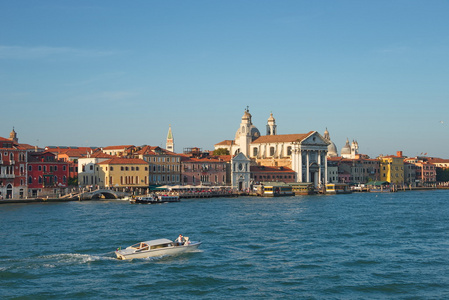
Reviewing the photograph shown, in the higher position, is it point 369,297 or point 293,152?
point 293,152

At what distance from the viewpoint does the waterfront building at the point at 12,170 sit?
2298 inches

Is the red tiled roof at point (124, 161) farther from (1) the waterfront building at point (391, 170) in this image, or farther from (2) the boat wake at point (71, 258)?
(1) the waterfront building at point (391, 170)

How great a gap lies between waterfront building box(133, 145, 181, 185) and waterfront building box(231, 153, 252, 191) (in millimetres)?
7473

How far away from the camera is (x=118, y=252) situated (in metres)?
26.0

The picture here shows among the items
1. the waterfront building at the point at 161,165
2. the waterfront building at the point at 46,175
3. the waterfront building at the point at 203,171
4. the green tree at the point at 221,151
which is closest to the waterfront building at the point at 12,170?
the waterfront building at the point at 46,175

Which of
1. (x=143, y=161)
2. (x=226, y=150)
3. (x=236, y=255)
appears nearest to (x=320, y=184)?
(x=226, y=150)

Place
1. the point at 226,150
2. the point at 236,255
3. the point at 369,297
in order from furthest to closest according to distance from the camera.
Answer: the point at 226,150
the point at 236,255
the point at 369,297

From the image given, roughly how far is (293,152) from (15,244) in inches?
2407

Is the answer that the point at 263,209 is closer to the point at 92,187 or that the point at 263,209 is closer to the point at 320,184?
the point at 92,187

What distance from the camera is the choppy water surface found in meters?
21.3

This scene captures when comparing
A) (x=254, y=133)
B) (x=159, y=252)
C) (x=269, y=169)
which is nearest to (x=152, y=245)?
(x=159, y=252)

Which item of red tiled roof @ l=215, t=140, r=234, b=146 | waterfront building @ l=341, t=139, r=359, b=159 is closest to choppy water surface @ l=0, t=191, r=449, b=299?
red tiled roof @ l=215, t=140, r=234, b=146

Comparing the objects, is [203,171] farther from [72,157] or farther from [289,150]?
[289,150]

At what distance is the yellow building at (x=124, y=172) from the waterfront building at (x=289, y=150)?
24.5m
